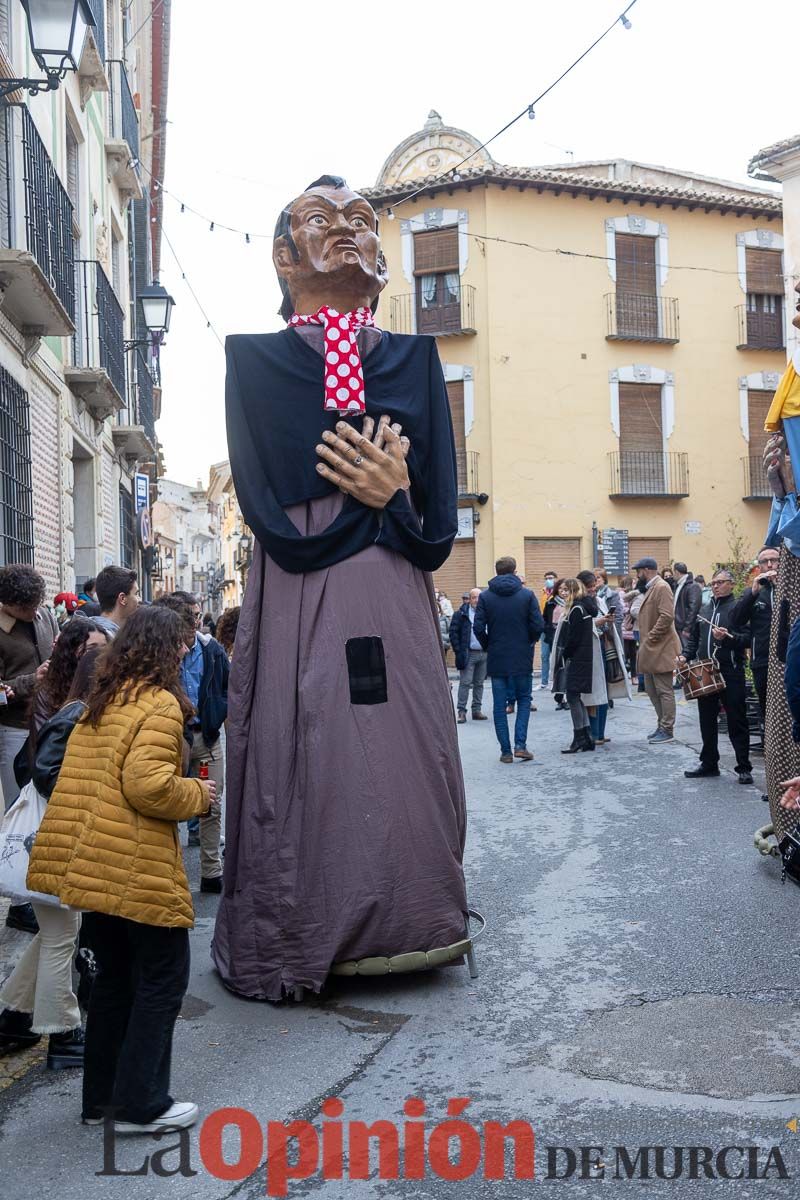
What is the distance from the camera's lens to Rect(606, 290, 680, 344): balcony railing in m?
27.1

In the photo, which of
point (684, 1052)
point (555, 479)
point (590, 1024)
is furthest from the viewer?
point (555, 479)

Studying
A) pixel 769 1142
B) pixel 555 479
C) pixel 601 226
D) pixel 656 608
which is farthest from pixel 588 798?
pixel 601 226

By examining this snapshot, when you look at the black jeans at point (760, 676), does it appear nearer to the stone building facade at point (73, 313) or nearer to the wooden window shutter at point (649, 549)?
the stone building facade at point (73, 313)

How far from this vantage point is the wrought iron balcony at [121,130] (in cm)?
1650

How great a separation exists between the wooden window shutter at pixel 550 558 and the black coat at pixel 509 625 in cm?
1463

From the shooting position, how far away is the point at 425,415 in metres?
5.24

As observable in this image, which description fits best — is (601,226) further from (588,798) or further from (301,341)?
(301,341)

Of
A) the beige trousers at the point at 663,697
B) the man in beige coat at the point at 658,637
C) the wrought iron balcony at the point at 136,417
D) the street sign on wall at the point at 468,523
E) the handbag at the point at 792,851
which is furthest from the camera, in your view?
the street sign on wall at the point at 468,523

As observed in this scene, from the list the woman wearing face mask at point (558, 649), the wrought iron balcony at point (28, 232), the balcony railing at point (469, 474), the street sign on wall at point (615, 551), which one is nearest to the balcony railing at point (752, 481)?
the street sign on wall at point (615, 551)

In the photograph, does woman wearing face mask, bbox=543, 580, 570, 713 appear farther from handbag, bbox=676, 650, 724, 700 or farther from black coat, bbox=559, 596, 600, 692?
handbag, bbox=676, 650, 724, 700

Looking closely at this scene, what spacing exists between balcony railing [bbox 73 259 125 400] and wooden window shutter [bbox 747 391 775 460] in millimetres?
17279

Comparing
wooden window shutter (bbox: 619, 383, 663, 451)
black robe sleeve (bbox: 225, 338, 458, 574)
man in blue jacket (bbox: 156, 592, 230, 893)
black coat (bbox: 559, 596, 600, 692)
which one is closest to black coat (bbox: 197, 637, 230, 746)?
man in blue jacket (bbox: 156, 592, 230, 893)

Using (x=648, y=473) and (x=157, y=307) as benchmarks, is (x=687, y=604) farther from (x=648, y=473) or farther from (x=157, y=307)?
(x=648, y=473)

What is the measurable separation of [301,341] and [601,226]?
77.8 feet
